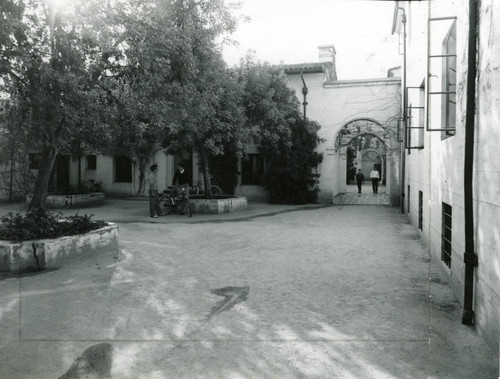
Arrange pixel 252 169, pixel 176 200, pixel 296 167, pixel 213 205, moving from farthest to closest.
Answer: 1. pixel 252 169
2. pixel 296 167
3. pixel 213 205
4. pixel 176 200

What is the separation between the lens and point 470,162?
4031 mm

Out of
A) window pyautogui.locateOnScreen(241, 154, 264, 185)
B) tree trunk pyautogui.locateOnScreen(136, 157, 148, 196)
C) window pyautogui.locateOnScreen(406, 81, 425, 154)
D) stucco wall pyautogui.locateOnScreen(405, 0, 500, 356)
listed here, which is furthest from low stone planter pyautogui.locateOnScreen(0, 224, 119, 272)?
tree trunk pyautogui.locateOnScreen(136, 157, 148, 196)

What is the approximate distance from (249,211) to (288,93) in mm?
5089

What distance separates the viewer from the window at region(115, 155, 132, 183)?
22.1 meters

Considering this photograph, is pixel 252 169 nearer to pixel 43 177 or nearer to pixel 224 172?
pixel 224 172

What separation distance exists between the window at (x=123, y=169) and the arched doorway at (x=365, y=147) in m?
10.6

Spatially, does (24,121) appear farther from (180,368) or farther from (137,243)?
(180,368)

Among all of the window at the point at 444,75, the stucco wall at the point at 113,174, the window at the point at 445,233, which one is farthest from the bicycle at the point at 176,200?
the window at the point at 445,233

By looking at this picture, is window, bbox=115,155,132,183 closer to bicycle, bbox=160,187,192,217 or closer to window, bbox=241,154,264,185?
window, bbox=241,154,264,185

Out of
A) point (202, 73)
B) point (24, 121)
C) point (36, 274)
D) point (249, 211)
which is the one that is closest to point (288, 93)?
point (249, 211)

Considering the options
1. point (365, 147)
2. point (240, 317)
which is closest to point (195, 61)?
point (240, 317)

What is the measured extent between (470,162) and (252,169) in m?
16.5

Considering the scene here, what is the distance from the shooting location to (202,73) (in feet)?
30.6

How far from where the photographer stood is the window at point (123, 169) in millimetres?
22125
